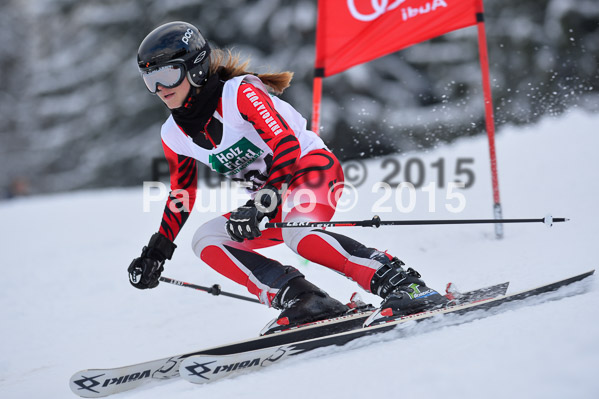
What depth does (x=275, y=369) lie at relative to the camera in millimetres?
2541

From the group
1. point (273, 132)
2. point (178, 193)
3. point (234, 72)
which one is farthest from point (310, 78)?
point (273, 132)

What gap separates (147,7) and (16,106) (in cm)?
1304

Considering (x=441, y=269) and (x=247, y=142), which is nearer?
(x=247, y=142)

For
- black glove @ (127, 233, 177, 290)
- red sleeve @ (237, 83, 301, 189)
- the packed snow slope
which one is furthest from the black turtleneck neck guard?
the packed snow slope

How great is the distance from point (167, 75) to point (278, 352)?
1.48m

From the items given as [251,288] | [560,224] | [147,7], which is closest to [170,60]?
[251,288]

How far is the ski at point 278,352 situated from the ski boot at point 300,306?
0.26m

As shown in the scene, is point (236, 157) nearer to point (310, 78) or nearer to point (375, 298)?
point (375, 298)

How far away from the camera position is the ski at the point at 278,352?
8.32ft

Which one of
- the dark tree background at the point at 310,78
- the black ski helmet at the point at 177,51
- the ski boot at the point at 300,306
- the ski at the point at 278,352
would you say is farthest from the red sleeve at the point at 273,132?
the dark tree background at the point at 310,78

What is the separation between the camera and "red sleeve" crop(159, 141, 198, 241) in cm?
356

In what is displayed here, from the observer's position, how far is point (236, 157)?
3275 millimetres

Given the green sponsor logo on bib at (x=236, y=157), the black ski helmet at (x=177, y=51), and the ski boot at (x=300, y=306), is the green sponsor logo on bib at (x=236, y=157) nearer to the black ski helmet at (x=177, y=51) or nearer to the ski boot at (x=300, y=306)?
the black ski helmet at (x=177, y=51)

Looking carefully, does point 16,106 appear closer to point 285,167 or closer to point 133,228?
point 133,228
